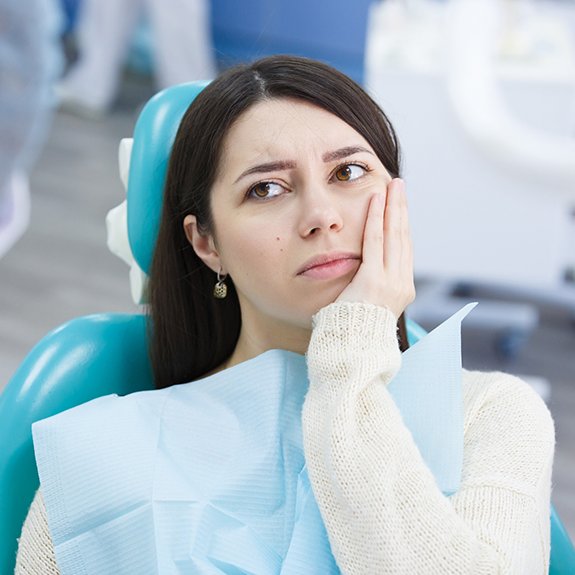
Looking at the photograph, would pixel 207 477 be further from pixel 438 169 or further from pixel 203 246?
pixel 438 169

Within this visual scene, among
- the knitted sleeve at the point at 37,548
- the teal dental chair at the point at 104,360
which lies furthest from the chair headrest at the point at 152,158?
the knitted sleeve at the point at 37,548

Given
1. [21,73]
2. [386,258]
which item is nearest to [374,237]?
[386,258]

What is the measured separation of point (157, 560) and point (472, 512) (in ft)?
1.31

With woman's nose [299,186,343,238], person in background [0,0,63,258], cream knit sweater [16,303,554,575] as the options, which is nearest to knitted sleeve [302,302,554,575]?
cream knit sweater [16,303,554,575]

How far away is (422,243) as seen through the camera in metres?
2.31

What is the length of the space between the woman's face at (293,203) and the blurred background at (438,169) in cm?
32

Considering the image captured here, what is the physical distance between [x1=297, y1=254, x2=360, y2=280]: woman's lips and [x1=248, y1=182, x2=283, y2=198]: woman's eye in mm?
114

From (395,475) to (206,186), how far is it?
497 mm

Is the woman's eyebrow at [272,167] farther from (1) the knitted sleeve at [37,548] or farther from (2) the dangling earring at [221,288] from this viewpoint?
(1) the knitted sleeve at [37,548]

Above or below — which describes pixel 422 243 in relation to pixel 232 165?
below

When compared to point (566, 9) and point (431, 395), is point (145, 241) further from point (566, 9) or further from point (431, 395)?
point (566, 9)

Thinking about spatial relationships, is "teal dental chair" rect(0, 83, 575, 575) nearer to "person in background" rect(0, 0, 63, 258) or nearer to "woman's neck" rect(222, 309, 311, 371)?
"woman's neck" rect(222, 309, 311, 371)

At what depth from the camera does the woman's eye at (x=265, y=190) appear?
1029 millimetres

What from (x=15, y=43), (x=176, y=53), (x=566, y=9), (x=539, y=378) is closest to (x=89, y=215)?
(x=176, y=53)
